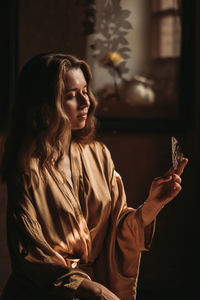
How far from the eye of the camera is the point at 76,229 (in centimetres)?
123

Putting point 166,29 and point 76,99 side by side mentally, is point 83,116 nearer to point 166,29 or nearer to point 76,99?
point 76,99

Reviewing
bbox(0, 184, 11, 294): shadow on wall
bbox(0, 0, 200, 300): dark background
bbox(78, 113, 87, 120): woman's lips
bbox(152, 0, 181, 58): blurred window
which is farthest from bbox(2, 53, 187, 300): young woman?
bbox(152, 0, 181, 58): blurred window

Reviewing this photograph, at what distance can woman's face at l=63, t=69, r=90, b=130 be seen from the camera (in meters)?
1.24

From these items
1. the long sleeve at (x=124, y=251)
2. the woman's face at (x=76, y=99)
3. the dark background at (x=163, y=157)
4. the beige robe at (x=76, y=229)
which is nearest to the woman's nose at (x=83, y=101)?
the woman's face at (x=76, y=99)

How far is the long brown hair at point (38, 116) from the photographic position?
3.94 feet

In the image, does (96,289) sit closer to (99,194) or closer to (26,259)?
(26,259)

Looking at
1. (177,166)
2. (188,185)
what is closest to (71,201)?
(177,166)

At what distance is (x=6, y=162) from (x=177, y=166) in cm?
47

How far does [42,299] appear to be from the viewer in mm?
1092

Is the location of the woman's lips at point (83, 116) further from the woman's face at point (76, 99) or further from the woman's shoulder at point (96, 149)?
the woman's shoulder at point (96, 149)

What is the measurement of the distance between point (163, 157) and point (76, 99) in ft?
3.05

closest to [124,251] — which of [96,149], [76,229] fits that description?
[76,229]

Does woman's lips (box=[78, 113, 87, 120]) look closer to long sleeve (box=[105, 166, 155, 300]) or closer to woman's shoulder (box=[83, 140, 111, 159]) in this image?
woman's shoulder (box=[83, 140, 111, 159])

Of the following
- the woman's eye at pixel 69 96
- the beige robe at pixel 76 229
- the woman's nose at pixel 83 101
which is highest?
the woman's eye at pixel 69 96
